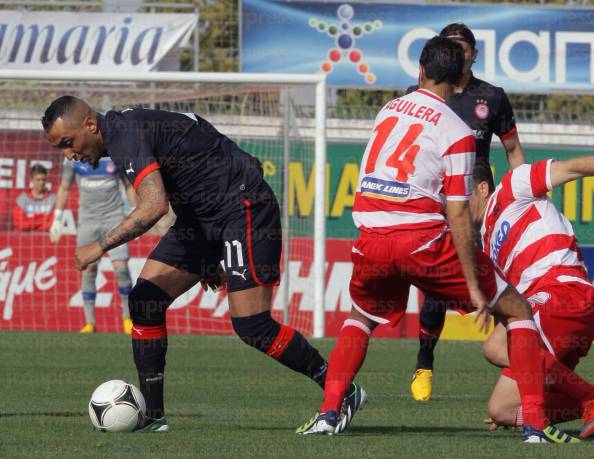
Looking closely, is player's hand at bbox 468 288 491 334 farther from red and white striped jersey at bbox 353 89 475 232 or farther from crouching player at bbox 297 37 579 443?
red and white striped jersey at bbox 353 89 475 232

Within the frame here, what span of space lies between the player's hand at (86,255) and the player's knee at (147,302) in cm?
66

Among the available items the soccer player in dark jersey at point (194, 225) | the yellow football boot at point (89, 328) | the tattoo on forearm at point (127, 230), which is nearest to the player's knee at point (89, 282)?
the yellow football boot at point (89, 328)

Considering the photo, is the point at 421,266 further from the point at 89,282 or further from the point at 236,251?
the point at 89,282

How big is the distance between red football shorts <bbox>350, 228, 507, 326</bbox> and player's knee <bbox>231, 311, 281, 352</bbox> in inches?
26.0

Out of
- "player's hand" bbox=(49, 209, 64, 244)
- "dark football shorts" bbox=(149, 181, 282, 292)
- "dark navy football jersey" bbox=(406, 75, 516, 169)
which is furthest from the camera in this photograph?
"player's hand" bbox=(49, 209, 64, 244)

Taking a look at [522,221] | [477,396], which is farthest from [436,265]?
[477,396]

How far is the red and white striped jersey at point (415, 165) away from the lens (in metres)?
5.89

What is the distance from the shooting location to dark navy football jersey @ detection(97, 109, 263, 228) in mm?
6496

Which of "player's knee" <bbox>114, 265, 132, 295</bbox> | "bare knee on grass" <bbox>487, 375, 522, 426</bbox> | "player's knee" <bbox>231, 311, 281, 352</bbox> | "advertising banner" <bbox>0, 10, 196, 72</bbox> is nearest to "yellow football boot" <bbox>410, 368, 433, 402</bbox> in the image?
"bare knee on grass" <bbox>487, 375, 522, 426</bbox>

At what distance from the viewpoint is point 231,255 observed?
660 centimetres

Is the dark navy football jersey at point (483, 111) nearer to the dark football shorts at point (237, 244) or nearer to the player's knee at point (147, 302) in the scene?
the dark football shorts at point (237, 244)

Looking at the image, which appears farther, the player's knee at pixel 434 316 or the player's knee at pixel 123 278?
the player's knee at pixel 123 278

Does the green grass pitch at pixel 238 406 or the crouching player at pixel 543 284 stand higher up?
the crouching player at pixel 543 284

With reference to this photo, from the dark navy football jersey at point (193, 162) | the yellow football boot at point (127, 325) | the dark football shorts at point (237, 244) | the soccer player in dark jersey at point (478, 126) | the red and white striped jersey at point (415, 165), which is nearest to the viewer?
the red and white striped jersey at point (415, 165)
